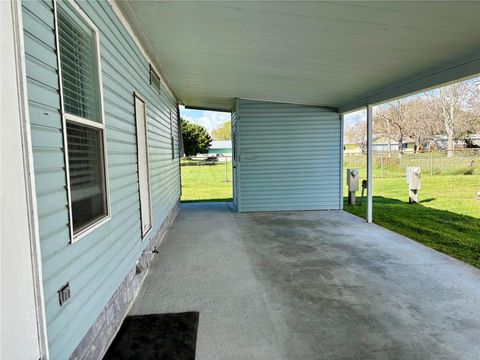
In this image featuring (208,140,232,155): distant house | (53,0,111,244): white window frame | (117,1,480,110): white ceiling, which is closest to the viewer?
(53,0,111,244): white window frame

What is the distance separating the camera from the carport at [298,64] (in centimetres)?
269

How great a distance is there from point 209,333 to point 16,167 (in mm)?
1854

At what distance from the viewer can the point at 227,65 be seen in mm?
4582

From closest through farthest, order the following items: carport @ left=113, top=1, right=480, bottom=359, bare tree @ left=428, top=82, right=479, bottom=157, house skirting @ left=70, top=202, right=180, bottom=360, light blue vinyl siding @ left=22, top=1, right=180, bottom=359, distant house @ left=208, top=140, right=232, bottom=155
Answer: light blue vinyl siding @ left=22, top=1, right=180, bottom=359
house skirting @ left=70, top=202, right=180, bottom=360
carport @ left=113, top=1, right=480, bottom=359
bare tree @ left=428, top=82, right=479, bottom=157
distant house @ left=208, top=140, right=232, bottom=155

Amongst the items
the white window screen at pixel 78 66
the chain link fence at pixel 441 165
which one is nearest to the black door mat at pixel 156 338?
the white window screen at pixel 78 66

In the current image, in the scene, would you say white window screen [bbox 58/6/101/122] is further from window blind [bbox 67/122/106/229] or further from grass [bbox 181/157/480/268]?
grass [bbox 181/157/480/268]

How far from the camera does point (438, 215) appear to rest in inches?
263

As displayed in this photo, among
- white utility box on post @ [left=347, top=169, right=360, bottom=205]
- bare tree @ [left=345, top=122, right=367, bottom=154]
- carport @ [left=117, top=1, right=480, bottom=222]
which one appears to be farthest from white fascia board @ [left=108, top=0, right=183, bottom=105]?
bare tree @ [left=345, top=122, right=367, bottom=154]

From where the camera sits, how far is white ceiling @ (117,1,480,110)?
8.48 ft

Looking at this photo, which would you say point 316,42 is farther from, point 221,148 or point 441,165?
point 221,148

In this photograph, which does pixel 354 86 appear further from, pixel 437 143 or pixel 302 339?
pixel 437 143

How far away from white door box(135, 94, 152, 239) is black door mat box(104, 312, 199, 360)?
1261mm

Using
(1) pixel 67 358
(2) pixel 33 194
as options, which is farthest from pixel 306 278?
(2) pixel 33 194

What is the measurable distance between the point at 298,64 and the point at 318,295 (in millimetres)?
Answer: 2861
